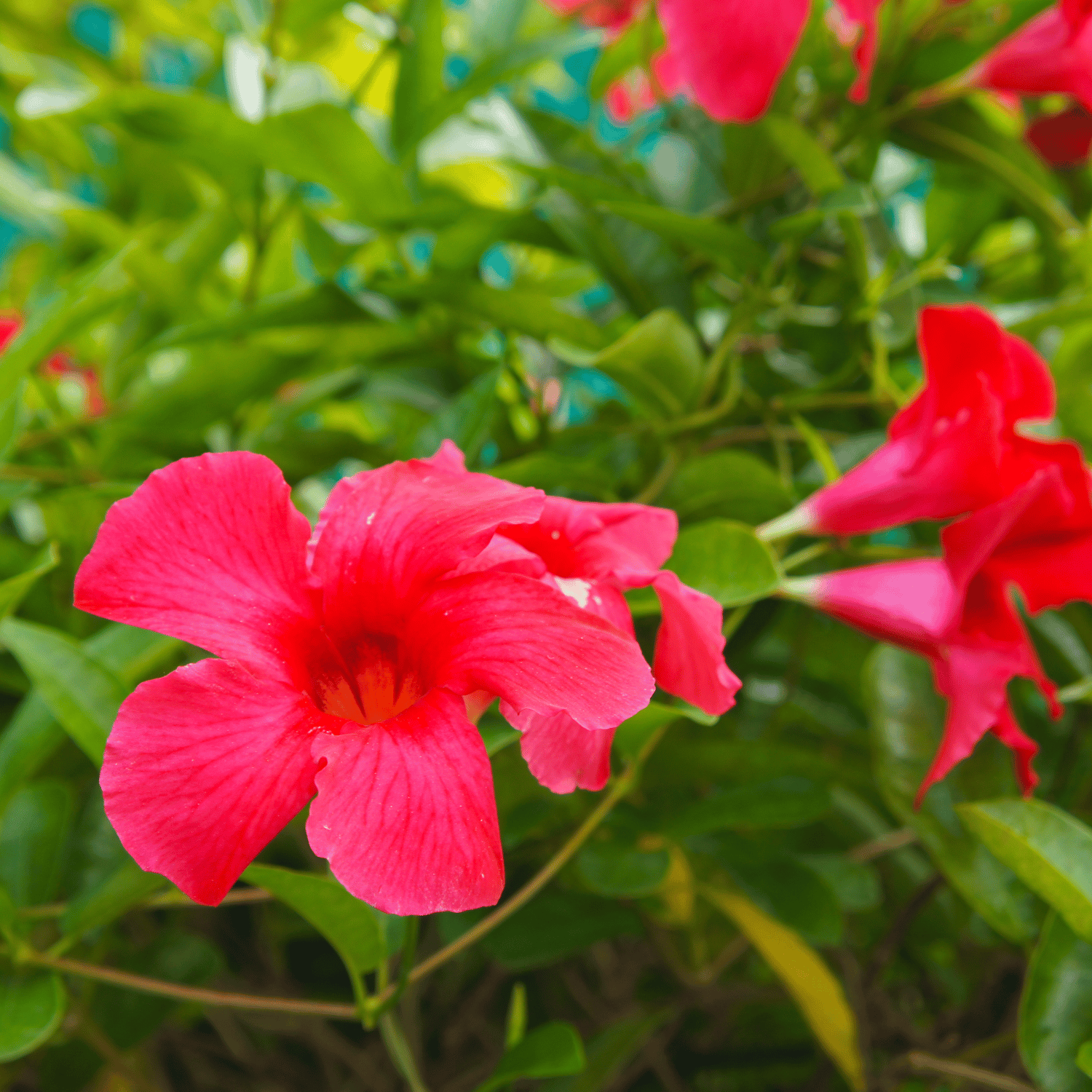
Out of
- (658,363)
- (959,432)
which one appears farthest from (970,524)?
(658,363)

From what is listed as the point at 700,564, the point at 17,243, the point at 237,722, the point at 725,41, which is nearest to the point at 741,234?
the point at 725,41

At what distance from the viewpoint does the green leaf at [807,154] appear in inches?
17.5

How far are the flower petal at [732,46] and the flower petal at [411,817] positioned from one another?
31 cm

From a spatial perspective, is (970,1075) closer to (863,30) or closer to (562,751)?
(562,751)

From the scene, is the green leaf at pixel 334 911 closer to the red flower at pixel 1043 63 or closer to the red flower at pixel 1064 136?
the red flower at pixel 1043 63

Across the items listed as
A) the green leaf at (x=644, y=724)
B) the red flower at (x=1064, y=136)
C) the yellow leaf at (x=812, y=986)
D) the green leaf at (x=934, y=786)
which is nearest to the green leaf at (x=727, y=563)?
the green leaf at (x=644, y=724)

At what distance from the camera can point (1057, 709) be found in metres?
0.36

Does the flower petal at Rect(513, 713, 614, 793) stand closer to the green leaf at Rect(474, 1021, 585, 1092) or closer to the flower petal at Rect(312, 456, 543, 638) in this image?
the flower petal at Rect(312, 456, 543, 638)

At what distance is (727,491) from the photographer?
0.43m

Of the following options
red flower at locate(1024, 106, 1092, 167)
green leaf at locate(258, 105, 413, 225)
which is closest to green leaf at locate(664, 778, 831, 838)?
green leaf at locate(258, 105, 413, 225)

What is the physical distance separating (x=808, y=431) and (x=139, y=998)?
0.44 meters

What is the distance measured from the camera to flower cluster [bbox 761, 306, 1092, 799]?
1.13 ft

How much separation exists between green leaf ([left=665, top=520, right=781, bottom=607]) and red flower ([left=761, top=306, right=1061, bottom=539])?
0.08m

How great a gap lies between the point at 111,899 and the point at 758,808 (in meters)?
0.28
